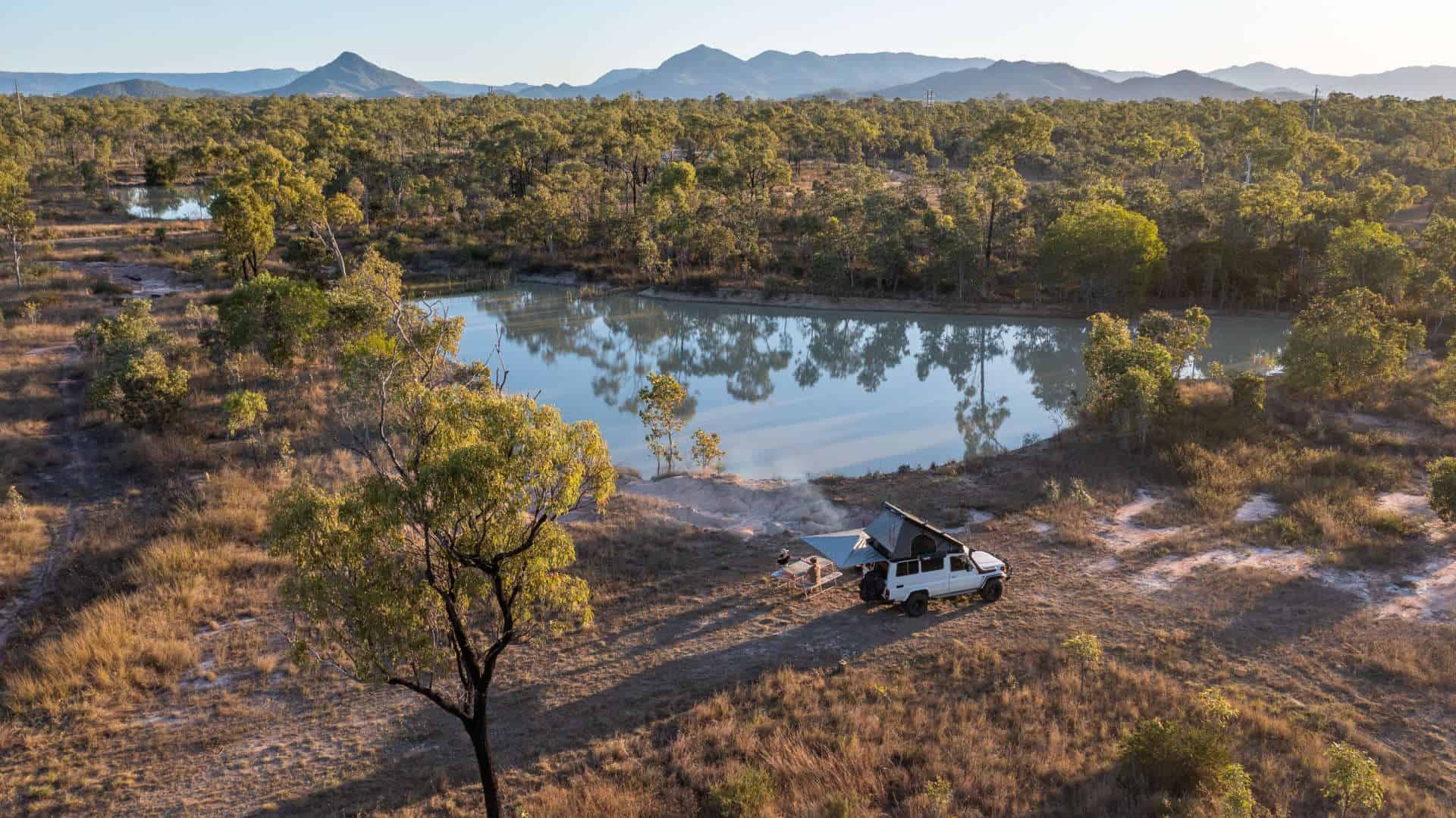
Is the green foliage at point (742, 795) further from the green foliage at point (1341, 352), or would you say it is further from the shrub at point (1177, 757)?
the green foliage at point (1341, 352)

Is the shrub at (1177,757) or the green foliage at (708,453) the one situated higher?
the green foliage at (708,453)

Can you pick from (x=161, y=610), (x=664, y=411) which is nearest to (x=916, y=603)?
(x=664, y=411)

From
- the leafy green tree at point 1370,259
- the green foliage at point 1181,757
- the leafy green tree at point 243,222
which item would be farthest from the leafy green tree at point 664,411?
the leafy green tree at point 1370,259

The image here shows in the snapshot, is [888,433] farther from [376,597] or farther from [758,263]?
[758,263]

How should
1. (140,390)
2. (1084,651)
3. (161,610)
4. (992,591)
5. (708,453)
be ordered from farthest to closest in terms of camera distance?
(140,390) → (708,453) → (992,591) → (161,610) → (1084,651)

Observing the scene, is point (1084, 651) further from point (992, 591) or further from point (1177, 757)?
point (1177, 757)

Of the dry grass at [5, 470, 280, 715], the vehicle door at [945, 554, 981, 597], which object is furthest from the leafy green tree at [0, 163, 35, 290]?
the vehicle door at [945, 554, 981, 597]

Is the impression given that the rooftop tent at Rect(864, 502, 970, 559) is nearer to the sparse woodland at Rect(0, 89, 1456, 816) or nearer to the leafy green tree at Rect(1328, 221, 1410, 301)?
the sparse woodland at Rect(0, 89, 1456, 816)

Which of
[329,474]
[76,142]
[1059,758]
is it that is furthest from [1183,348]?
[76,142]
